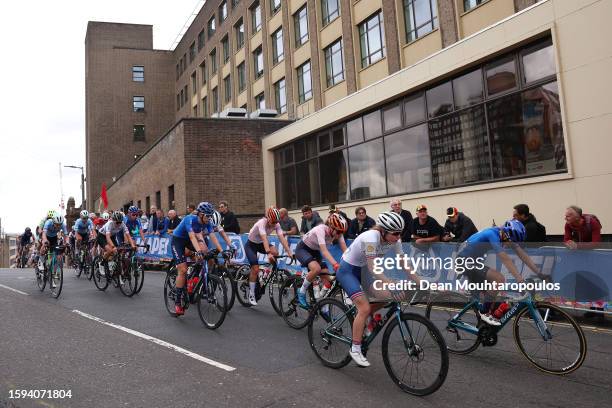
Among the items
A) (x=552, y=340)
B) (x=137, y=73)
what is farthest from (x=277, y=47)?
(x=137, y=73)

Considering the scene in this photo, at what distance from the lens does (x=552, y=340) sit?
5230 millimetres

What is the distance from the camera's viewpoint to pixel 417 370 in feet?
15.3

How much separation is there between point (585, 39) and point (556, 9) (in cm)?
111

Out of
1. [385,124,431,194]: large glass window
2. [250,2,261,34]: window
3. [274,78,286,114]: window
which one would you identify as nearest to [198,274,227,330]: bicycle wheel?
[385,124,431,194]: large glass window

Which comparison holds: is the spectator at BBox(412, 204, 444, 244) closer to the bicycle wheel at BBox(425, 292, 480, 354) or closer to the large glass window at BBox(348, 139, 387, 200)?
the bicycle wheel at BBox(425, 292, 480, 354)

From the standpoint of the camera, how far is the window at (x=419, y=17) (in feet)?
55.8

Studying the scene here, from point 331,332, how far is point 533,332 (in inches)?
89.4

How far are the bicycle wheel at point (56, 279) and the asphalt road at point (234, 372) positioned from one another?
10.5 ft

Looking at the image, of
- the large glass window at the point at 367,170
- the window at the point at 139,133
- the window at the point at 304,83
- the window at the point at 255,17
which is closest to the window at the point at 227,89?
the window at the point at 255,17

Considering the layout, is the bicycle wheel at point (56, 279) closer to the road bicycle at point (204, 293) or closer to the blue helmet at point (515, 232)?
Answer: the road bicycle at point (204, 293)

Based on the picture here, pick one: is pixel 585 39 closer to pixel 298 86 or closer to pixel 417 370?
pixel 417 370

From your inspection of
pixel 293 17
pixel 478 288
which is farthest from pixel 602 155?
pixel 293 17

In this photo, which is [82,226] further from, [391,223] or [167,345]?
[391,223]

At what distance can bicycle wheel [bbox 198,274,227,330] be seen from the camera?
7501mm
